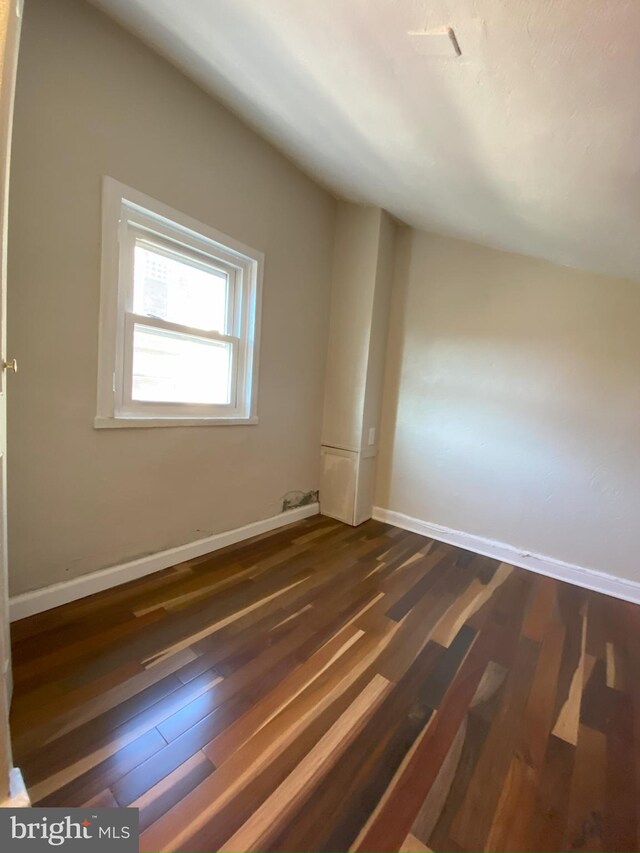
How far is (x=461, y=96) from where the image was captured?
4.11 feet

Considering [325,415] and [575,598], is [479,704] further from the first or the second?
[325,415]

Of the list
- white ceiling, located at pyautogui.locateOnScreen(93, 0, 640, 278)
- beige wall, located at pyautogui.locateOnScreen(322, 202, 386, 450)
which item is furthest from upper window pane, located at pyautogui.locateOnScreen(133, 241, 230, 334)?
beige wall, located at pyautogui.locateOnScreen(322, 202, 386, 450)

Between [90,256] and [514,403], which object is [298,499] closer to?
[514,403]

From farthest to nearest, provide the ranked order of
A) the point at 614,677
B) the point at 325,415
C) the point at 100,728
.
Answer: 1. the point at 325,415
2. the point at 614,677
3. the point at 100,728

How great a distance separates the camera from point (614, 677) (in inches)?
65.1

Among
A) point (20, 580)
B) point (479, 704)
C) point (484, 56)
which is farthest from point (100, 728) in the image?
A: point (484, 56)

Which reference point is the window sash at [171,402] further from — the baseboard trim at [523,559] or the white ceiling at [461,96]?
the baseboard trim at [523,559]

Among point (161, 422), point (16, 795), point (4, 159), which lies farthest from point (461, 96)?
point (16, 795)

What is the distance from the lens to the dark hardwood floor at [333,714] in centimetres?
100

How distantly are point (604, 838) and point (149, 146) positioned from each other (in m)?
3.18

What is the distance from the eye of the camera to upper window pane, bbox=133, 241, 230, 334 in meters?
2.03
